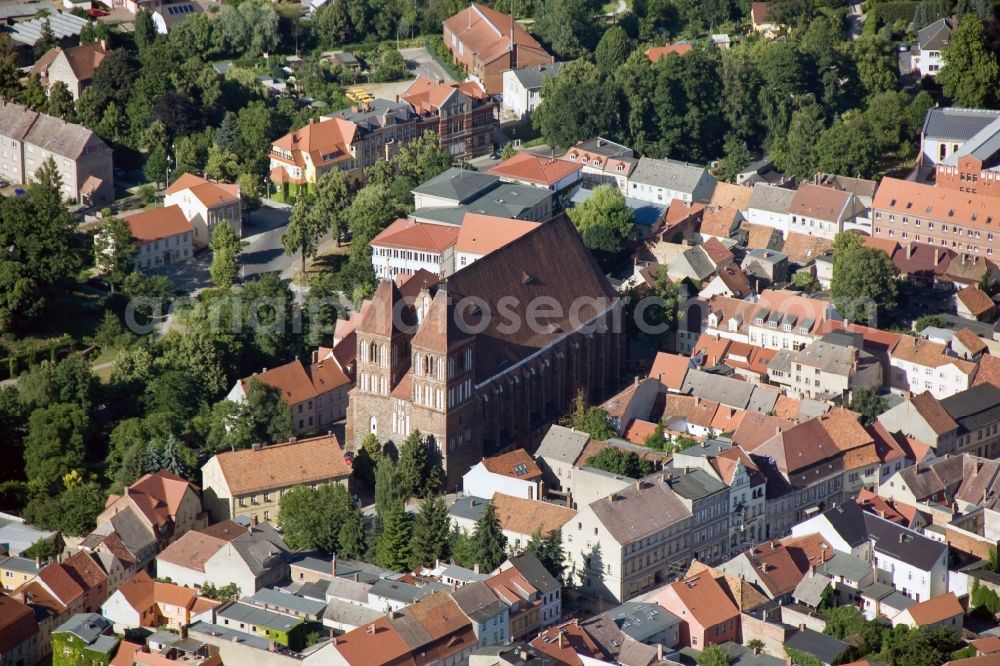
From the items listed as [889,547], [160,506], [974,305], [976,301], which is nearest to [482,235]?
[974,305]

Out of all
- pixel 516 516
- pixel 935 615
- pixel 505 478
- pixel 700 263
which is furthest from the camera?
pixel 700 263

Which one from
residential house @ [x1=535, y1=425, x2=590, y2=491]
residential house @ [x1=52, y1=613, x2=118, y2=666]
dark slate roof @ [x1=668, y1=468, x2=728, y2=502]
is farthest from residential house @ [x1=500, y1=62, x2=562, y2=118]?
residential house @ [x1=52, y1=613, x2=118, y2=666]

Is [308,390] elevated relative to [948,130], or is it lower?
lower

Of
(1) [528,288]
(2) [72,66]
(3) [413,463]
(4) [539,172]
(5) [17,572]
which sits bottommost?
(5) [17,572]

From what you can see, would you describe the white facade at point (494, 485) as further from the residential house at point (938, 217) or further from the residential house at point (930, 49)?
the residential house at point (930, 49)

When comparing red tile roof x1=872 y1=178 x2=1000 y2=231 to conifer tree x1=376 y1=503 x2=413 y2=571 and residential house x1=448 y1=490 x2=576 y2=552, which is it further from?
conifer tree x1=376 y1=503 x2=413 y2=571

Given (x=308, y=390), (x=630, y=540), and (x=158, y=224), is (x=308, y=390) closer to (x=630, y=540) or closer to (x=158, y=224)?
(x=158, y=224)

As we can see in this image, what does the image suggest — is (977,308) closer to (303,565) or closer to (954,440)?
(954,440)

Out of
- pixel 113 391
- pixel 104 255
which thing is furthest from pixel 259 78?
pixel 113 391
